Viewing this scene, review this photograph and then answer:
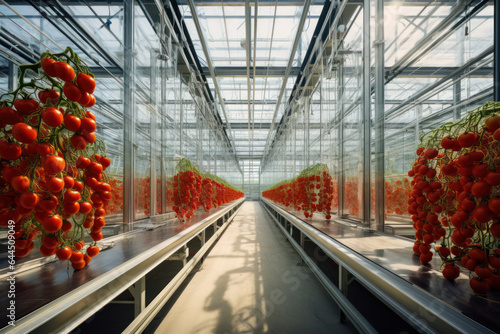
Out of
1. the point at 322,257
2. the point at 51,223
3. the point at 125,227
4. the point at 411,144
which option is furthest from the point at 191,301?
the point at 411,144

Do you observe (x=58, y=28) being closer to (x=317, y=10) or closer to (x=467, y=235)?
(x=467, y=235)

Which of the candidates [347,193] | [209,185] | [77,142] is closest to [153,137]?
[209,185]

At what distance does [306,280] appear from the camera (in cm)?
254

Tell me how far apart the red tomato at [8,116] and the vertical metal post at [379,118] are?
102 inches

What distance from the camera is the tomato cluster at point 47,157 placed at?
0.69 metres

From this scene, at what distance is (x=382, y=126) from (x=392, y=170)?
47cm

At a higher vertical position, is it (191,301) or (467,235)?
(467,235)

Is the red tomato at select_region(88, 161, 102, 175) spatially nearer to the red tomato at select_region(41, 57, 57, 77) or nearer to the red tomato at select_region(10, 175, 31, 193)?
the red tomato at select_region(10, 175, 31, 193)

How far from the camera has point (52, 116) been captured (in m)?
0.71

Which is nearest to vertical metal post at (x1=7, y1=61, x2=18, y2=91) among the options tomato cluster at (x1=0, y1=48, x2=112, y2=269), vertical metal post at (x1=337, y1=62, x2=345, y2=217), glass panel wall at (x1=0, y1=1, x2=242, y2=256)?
glass panel wall at (x1=0, y1=1, x2=242, y2=256)

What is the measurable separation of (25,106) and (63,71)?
173mm

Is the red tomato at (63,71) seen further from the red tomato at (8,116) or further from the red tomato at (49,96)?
the red tomato at (8,116)

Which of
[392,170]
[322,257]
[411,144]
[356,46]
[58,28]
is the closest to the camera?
[58,28]

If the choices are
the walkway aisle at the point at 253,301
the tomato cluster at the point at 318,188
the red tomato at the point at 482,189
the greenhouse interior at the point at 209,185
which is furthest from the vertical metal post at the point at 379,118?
the red tomato at the point at 482,189
